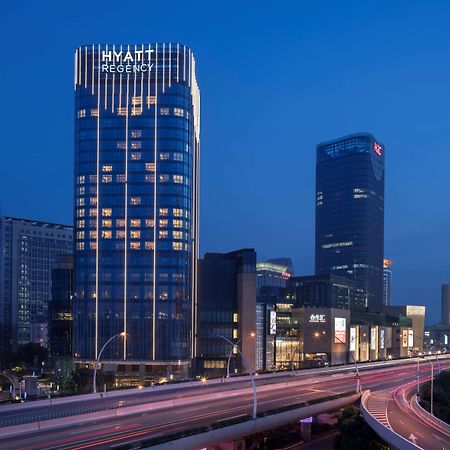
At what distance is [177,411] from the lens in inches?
3120

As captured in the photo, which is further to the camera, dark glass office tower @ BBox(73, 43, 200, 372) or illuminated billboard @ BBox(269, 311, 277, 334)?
illuminated billboard @ BBox(269, 311, 277, 334)

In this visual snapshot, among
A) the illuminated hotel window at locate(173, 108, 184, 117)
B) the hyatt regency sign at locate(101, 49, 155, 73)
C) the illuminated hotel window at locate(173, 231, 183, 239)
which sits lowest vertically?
the illuminated hotel window at locate(173, 231, 183, 239)

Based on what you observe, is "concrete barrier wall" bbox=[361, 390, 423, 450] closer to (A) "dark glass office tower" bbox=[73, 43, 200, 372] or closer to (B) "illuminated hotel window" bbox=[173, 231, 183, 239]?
(A) "dark glass office tower" bbox=[73, 43, 200, 372]

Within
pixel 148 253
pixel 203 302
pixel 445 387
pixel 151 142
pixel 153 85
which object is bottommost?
pixel 445 387

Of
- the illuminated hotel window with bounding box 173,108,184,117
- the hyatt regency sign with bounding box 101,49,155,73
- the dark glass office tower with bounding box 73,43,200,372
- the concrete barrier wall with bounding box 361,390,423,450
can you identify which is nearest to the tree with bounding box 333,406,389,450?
the concrete barrier wall with bounding box 361,390,423,450

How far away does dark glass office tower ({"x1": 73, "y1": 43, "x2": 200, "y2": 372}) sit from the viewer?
16512 centimetres

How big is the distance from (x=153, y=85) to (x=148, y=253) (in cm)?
4382

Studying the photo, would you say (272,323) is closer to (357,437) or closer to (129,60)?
(129,60)

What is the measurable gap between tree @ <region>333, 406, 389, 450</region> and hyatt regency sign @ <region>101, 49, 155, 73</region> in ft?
381

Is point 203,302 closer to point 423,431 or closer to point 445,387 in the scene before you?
point 445,387

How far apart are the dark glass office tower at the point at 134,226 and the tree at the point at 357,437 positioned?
3407 inches

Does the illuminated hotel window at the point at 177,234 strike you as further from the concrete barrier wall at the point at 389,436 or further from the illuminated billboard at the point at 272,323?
the concrete barrier wall at the point at 389,436

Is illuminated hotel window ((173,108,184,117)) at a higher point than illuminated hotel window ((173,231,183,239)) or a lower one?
higher

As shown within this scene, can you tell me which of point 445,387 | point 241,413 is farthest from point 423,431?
point 445,387
